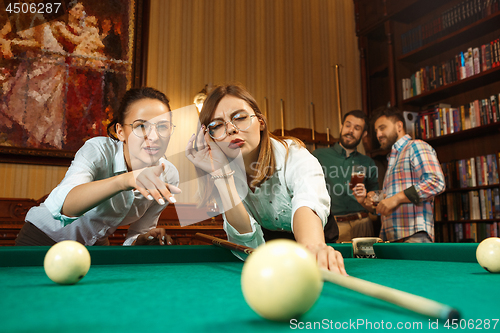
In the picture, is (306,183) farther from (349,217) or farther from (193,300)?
(349,217)

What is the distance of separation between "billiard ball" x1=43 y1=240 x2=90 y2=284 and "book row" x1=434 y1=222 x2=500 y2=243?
3.68 meters

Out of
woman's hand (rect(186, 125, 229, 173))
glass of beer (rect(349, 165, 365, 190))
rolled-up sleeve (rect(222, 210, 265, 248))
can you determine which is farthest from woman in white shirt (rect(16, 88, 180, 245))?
glass of beer (rect(349, 165, 365, 190))

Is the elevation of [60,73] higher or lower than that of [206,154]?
higher

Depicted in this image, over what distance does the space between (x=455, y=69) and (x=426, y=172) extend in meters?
1.63

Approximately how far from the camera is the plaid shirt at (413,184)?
9.50ft

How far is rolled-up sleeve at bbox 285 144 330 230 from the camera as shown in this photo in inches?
57.7

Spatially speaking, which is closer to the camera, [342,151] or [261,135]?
[261,135]

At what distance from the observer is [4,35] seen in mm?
3490

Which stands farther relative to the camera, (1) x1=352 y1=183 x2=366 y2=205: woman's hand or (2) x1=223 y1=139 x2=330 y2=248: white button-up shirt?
(1) x1=352 y1=183 x2=366 y2=205: woman's hand

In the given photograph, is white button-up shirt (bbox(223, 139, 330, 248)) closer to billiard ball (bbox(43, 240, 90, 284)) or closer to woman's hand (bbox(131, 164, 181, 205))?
woman's hand (bbox(131, 164, 181, 205))

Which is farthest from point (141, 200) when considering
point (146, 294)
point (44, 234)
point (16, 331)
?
point (16, 331)

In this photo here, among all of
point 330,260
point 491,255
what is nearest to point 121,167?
point 330,260

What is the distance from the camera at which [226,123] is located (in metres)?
1.83

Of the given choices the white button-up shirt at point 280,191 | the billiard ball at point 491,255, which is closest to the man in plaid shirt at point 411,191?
the white button-up shirt at point 280,191
